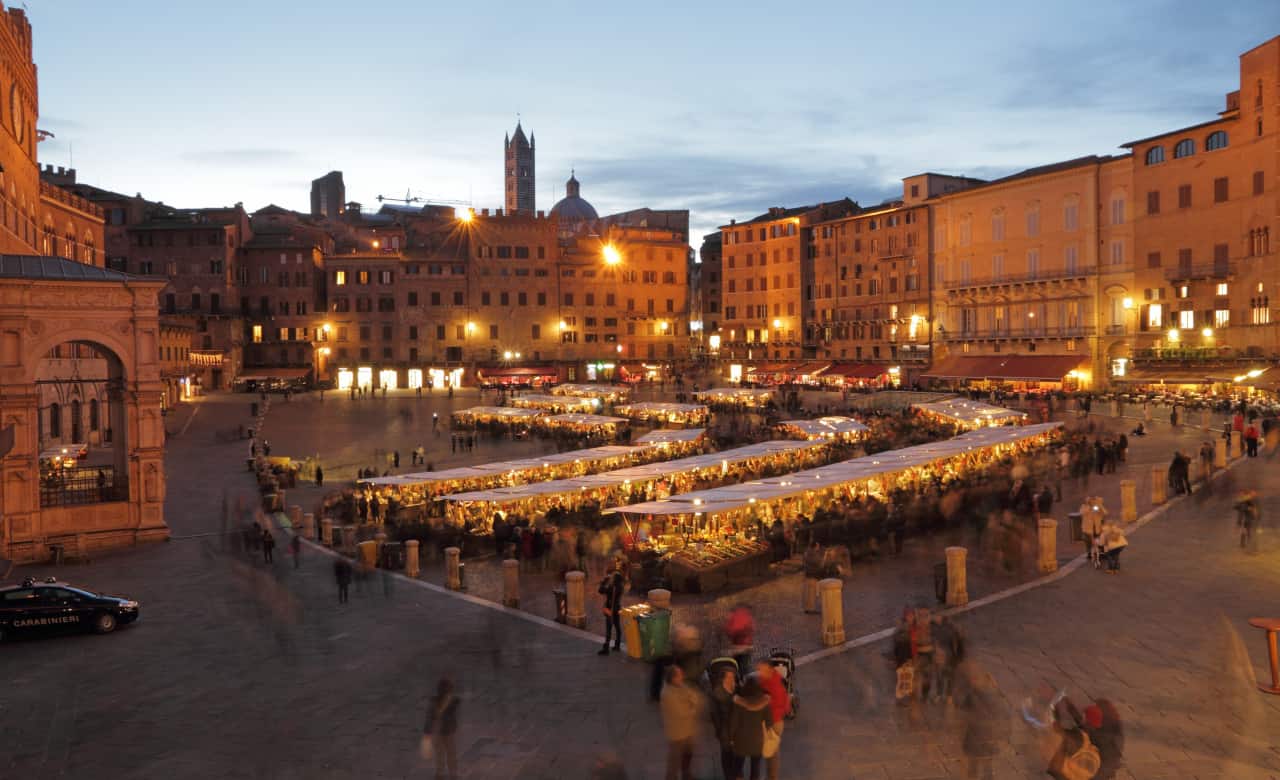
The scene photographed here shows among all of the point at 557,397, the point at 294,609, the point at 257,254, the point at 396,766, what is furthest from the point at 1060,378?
the point at 257,254

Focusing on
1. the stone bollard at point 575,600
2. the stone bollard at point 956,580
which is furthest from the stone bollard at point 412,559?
the stone bollard at point 956,580

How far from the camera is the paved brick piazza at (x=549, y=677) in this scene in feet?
28.3

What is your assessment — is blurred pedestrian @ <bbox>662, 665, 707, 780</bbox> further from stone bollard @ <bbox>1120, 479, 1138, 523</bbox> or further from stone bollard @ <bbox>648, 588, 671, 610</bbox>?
stone bollard @ <bbox>1120, 479, 1138, 523</bbox>

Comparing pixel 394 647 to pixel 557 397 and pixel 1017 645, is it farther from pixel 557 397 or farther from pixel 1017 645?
pixel 557 397

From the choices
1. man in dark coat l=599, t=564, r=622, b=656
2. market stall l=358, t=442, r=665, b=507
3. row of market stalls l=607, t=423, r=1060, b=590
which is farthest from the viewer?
market stall l=358, t=442, r=665, b=507

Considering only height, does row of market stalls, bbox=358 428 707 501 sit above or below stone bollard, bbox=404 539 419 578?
above

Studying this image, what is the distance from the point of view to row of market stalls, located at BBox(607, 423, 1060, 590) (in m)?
15.1

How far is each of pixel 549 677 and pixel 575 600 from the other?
213cm

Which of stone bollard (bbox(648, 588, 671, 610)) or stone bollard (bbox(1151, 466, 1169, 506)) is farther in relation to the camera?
stone bollard (bbox(1151, 466, 1169, 506))

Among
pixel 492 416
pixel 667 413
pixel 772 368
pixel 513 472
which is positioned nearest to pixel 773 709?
pixel 513 472

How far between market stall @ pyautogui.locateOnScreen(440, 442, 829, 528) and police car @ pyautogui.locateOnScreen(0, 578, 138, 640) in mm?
7014

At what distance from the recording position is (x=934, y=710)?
30.5 ft

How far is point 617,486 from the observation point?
21.9 metres

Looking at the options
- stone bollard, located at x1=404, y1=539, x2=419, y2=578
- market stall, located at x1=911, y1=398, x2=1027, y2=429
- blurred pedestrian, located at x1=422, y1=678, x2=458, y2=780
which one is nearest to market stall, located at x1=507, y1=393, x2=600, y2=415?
market stall, located at x1=911, y1=398, x2=1027, y2=429
